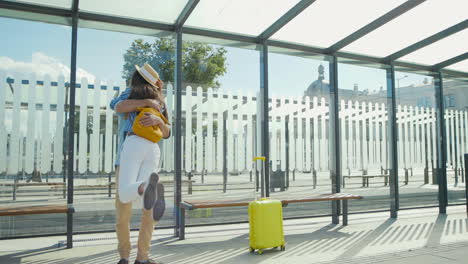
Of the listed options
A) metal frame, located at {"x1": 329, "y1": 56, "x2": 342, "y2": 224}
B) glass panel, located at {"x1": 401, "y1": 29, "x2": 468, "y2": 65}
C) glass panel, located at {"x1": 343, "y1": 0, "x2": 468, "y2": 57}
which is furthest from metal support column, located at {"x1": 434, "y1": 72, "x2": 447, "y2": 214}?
metal frame, located at {"x1": 329, "y1": 56, "x2": 342, "y2": 224}

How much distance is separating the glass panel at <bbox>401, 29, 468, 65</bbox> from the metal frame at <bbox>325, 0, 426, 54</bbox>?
1146 mm

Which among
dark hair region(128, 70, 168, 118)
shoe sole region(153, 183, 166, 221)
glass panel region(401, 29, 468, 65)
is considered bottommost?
shoe sole region(153, 183, 166, 221)

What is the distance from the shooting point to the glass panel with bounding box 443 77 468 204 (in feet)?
21.9

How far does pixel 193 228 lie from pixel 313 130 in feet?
7.53

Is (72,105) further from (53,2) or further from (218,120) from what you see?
(218,120)

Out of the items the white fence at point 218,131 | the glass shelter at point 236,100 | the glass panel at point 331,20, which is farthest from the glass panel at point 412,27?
the white fence at point 218,131

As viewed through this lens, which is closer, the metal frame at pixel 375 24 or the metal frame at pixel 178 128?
the metal frame at pixel 375 24

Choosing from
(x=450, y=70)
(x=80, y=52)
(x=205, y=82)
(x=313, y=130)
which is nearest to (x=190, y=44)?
(x=205, y=82)

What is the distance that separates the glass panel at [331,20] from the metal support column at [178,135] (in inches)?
52.8

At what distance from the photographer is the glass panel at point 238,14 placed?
4219 millimetres

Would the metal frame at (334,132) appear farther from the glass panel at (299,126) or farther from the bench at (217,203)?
the bench at (217,203)

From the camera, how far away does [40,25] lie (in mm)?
4215

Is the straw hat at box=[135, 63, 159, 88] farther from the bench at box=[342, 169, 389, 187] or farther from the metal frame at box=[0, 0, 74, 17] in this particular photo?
the bench at box=[342, 169, 389, 187]

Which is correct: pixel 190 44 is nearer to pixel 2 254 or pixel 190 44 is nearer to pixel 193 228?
pixel 193 228
